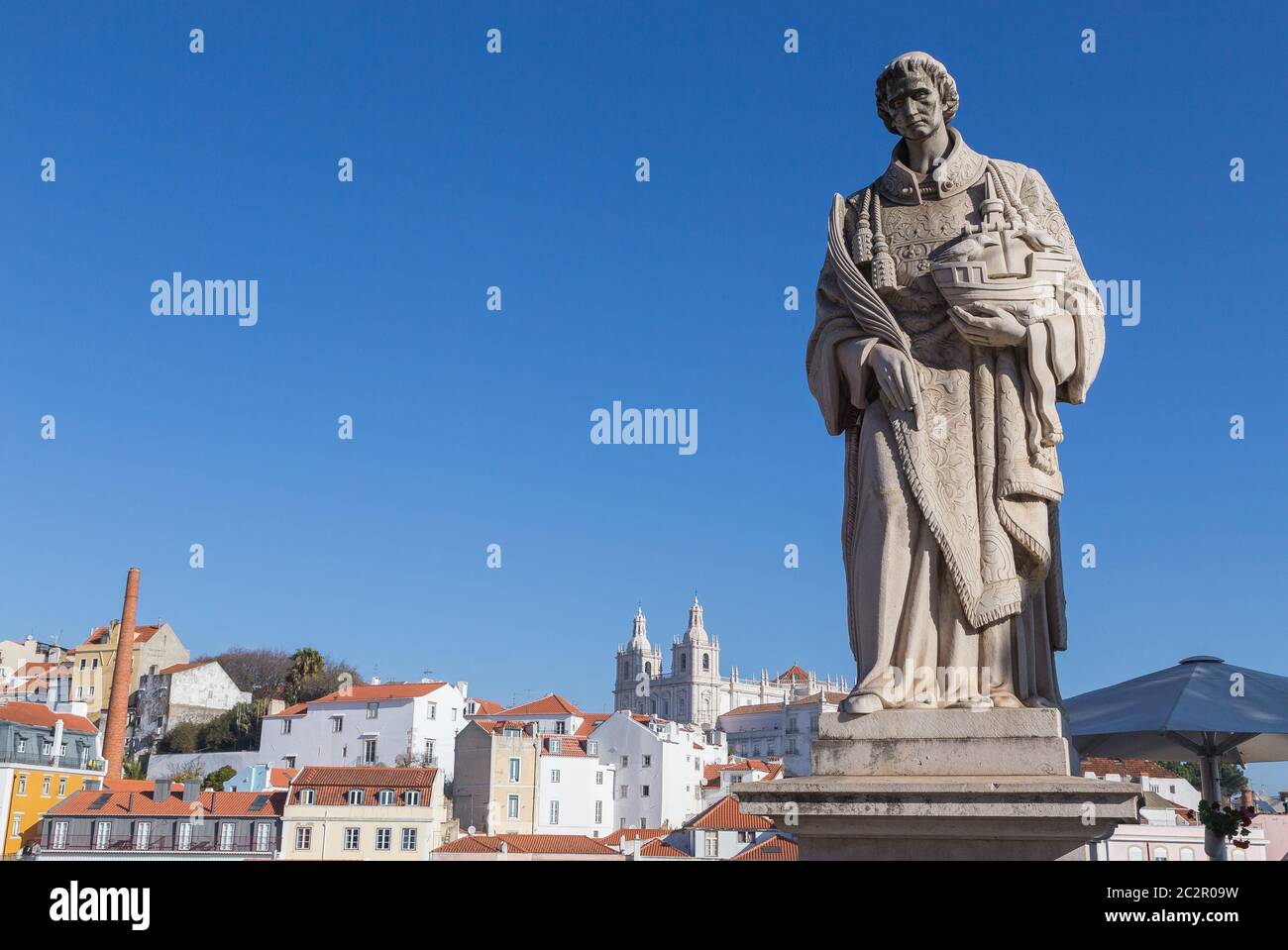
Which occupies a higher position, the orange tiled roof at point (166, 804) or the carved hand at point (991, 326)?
the carved hand at point (991, 326)

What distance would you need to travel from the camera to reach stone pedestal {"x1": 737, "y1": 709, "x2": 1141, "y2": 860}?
4.88 m

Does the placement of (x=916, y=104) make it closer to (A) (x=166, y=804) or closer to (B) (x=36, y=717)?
(A) (x=166, y=804)

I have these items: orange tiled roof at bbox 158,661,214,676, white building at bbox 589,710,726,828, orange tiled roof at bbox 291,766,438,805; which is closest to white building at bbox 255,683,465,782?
white building at bbox 589,710,726,828

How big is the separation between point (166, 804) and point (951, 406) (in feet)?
174

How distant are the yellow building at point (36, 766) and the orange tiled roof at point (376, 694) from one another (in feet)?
56.3

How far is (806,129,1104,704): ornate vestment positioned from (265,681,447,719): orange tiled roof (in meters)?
75.1

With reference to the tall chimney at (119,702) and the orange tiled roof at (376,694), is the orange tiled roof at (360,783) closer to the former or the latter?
the tall chimney at (119,702)

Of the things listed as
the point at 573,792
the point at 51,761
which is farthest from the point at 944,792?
the point at 573,792

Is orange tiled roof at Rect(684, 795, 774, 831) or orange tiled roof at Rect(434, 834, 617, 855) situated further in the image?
orange tiled roof at Rect(434, 834, 617, 855)

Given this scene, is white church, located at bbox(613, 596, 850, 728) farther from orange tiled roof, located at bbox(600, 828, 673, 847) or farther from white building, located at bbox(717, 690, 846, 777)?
orange tiled roof, located at bbox(600, 828, 673, 847)

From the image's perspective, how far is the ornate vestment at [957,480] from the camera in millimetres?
5660

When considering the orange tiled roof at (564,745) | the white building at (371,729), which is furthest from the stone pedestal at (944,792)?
the white building at (371,729)
